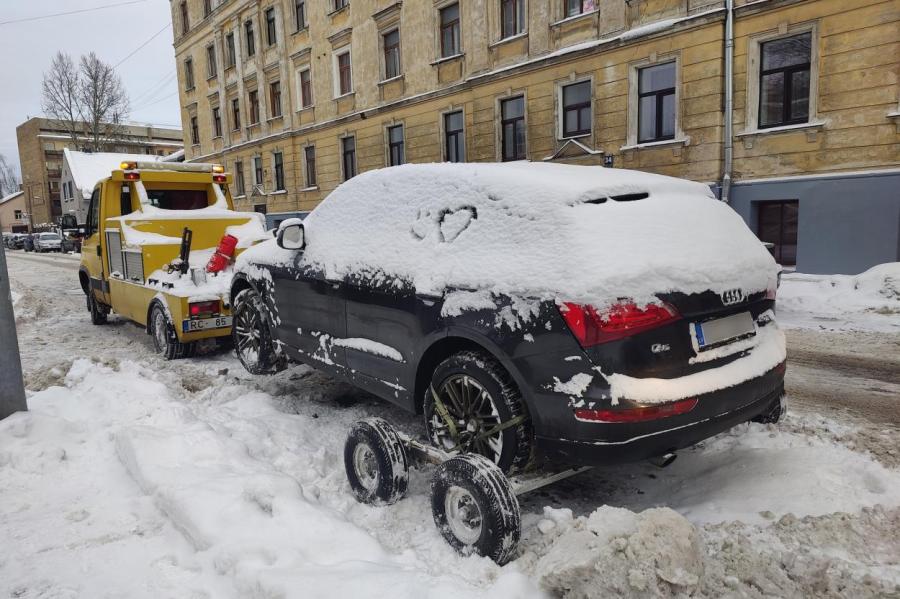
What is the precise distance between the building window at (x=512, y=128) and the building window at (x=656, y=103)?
3.55 metres

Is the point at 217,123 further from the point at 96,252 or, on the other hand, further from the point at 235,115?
the point at 96,252

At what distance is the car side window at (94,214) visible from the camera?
8.52 m

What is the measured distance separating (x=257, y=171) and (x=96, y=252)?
21550 millimetres

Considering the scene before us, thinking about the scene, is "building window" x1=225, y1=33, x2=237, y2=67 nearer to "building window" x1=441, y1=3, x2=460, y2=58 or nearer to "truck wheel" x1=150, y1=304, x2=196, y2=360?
"building window" x1=441, y1=3, x2=460, y2=58

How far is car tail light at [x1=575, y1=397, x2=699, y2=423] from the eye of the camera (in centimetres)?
248

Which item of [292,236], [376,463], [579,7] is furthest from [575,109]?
[376,463]

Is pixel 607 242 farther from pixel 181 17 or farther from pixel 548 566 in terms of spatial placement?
pixel 181 17

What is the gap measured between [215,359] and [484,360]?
4.80m

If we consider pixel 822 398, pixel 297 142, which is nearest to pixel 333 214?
pixel 822 398

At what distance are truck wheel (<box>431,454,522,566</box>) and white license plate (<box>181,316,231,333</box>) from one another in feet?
14.8

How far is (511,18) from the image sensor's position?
54.0ft

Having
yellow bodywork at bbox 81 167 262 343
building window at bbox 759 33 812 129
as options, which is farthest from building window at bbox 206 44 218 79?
building window at bbox 759 33 812 129

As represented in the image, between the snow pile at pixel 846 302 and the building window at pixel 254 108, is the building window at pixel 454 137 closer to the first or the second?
the snow pile at pixel 846 302

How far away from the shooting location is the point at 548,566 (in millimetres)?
2279
